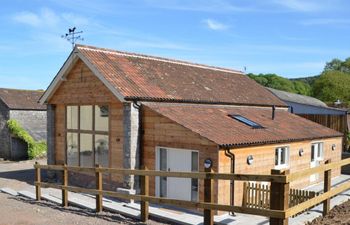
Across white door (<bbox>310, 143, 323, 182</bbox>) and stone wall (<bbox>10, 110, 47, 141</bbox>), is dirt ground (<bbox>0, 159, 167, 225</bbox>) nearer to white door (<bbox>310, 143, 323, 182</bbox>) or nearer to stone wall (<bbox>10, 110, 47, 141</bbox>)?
white door (<bbox>310, 143, 323, 182</bbox>)

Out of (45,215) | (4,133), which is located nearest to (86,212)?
(45,215)

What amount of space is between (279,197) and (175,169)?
6.65 metres

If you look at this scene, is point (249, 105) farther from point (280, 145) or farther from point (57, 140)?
point (57, 140)

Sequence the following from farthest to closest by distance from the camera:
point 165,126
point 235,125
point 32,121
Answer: point 32,121 < point 235,125 < point 165,126

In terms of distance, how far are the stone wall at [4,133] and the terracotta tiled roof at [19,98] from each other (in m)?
0.54

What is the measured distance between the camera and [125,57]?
18.1m

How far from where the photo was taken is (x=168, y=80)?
58.7 ft

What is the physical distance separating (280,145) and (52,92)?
10.6 metres

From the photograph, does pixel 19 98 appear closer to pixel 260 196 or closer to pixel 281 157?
pixel 281 157

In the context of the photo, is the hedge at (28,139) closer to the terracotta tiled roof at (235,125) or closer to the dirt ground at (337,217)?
the terracotta tiled roof at (235,125)

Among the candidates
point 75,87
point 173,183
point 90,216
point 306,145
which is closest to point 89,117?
point 75,87

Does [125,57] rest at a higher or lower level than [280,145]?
higher

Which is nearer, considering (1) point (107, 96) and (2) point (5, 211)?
(2) point (5, 211)

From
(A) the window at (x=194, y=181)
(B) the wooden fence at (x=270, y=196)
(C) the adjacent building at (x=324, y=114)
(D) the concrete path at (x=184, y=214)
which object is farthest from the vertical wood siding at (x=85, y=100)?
(C) the adjacent building at (x=324, y=114)
